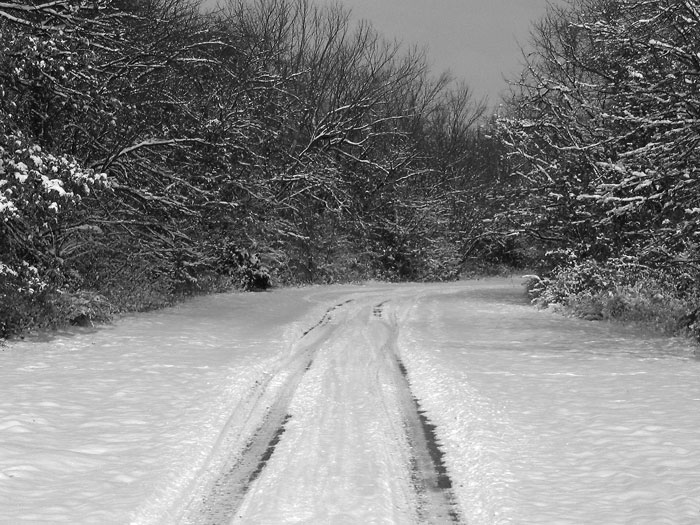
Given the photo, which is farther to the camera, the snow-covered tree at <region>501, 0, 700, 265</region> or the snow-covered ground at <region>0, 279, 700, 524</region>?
the snow-covered tree at <region>501, 0, 700, 265</region>

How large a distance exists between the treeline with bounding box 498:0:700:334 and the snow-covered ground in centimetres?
237

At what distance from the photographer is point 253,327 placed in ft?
56.1

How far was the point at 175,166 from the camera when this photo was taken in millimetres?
20281

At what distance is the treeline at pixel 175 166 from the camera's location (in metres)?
13.3

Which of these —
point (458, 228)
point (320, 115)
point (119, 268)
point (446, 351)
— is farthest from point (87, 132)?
point (458, 228)

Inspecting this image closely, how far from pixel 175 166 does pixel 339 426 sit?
14.4 meters

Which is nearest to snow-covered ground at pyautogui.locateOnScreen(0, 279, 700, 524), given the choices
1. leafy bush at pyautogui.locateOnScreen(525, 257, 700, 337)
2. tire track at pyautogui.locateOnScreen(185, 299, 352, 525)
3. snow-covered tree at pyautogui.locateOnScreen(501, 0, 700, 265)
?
tire track at pyautogui.locateOnScreen(185, 299, 352, 525)

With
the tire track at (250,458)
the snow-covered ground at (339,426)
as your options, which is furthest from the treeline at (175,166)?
the tire track at (250,458)

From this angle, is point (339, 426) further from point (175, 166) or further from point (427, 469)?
point (175, 166)

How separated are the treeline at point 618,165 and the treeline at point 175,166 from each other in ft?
12.6

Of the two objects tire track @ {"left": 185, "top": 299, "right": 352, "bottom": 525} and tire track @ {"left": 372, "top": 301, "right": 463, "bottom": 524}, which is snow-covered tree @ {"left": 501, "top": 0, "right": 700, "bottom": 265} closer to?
tire track @ {"left": 372, "top": 301, "right": 463, "bottom": 524}

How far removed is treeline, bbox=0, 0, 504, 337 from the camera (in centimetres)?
1328

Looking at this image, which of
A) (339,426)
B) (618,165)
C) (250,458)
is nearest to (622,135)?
(618,165)

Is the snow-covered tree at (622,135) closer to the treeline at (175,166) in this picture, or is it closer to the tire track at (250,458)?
the treeline at (175,166)
